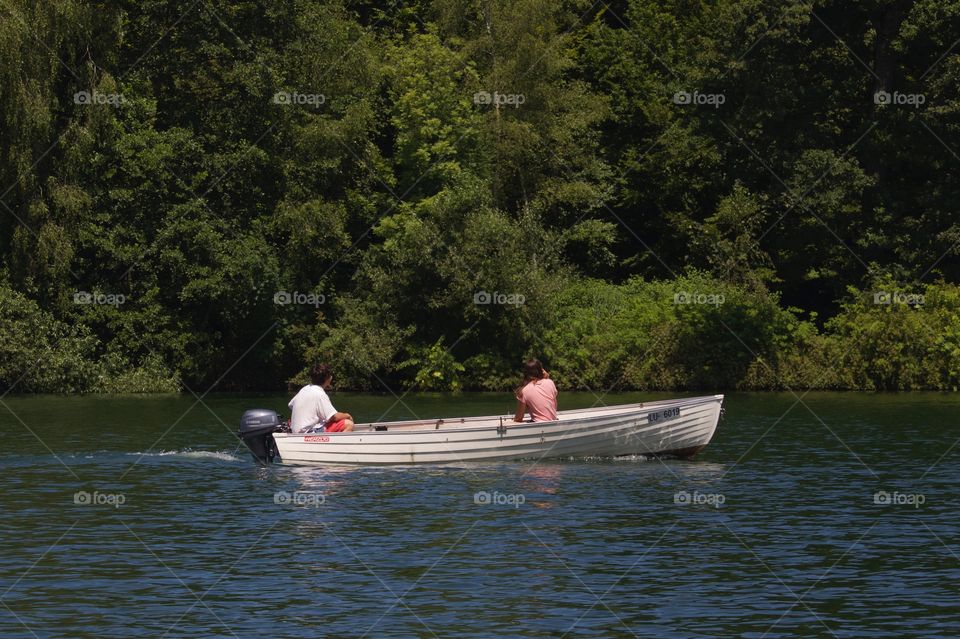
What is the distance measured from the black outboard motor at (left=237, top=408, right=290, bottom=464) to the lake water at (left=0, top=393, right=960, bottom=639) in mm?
574

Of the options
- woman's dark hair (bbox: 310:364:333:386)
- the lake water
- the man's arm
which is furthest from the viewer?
the man's arm

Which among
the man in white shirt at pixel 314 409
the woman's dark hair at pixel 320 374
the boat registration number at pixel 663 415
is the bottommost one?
the boat registration number at pixel 663 415

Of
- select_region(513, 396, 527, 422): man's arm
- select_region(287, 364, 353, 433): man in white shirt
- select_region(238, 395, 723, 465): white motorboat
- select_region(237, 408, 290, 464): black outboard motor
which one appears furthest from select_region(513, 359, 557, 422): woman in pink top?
select_region(237, 408, 290, 464): black outboard motor

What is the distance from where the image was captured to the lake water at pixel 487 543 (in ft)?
55.1

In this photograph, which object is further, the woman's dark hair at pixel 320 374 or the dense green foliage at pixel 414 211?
the dense green foliage at pixel 414 211

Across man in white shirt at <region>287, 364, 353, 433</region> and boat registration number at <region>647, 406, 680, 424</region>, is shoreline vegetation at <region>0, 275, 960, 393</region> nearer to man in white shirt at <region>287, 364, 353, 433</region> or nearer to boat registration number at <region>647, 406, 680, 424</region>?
boat registration number at <region>647, 406, 680, 424</region>

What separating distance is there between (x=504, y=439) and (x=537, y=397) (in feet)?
3.61

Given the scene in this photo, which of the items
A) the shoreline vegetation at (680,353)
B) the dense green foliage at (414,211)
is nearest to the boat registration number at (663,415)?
the shoreline vegetation at (680,353)

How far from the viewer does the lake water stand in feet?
55.1

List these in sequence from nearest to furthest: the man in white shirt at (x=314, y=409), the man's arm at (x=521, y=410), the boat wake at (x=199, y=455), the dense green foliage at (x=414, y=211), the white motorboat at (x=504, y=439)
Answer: the man in white shirt at (x=314, y=409)
the white motorboat at (x=504, y=439)
the man's arm at (x=521, y=410)
the boat wake at (x=199, y=455)
the dense green foliage at (x=414, y=211)

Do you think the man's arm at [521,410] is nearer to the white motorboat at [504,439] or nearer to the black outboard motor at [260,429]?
the white motorboat at [504,439]

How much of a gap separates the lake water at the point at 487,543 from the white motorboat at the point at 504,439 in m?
0.37

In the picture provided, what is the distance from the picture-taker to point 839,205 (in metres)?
54.7

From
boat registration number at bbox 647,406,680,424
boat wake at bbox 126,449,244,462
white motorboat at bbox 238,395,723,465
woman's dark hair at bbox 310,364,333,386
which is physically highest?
woman's dark hair at bbox 310,364,333,386
